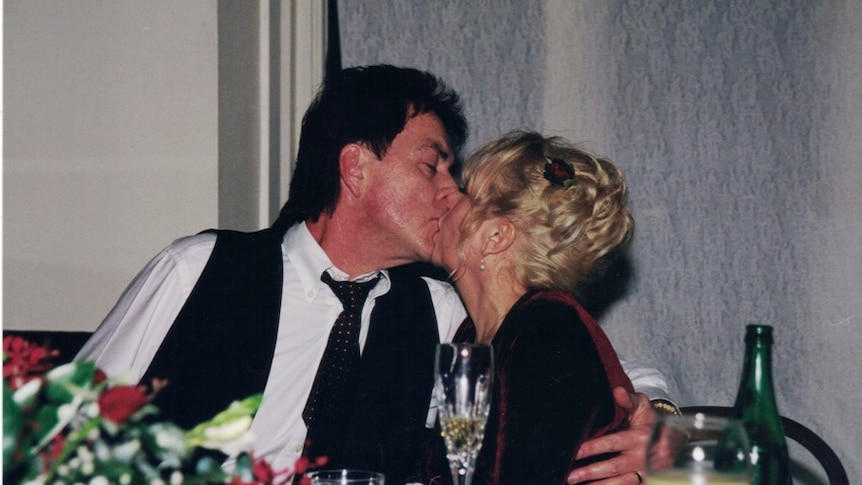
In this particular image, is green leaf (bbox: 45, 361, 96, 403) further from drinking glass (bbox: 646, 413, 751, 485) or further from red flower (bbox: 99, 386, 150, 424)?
drinking glass (bbox: 646, 413, 751, 485)

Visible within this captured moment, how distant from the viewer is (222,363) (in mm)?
1797

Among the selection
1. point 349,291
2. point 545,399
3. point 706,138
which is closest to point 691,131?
point 706,138

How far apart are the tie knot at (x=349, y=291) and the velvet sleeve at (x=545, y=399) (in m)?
0.50

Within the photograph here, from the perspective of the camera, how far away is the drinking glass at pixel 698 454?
2.13 feet

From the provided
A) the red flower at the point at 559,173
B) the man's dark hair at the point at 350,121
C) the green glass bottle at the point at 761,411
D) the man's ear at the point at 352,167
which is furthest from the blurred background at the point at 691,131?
the green glass bottle at the point at 761,411

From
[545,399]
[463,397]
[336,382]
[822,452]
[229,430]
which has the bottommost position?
[822,452]

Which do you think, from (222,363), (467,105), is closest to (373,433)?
(222,363)

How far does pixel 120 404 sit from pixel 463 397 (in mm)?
527

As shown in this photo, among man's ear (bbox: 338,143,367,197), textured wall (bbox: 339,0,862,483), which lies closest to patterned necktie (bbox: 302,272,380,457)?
man's ear (bbox: 338,143,367,197)

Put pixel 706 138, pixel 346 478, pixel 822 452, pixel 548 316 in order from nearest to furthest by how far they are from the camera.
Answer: pixel 346 478 → pixel 548 316 → pixel 822 452 → pixel 706 138

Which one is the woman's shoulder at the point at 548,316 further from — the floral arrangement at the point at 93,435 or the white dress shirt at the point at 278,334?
the floral arrangement at the point at 93,435

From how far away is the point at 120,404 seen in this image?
52 centimetres

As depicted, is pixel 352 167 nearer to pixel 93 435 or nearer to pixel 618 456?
pixel 618 456

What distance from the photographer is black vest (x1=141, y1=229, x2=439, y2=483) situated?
1.79 meters
